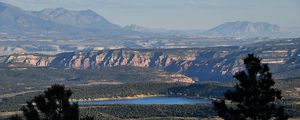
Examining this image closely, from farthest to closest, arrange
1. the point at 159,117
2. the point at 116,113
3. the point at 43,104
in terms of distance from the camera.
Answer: the point at 116,113 → the point at 159,117 → the point at 43,104

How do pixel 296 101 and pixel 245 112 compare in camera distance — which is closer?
pixel 245 112

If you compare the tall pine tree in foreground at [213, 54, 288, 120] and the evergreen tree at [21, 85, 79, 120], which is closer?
the tall pine tree in foreground at [213, 54, 288, 120]

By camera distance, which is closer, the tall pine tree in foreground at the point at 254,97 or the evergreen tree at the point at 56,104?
the tall pine tree in foreground at the point at 254,97

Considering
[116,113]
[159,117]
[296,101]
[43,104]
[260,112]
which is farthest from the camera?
[296,101]

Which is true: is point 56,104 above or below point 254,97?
below

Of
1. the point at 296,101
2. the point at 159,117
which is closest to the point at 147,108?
the point at 159,117

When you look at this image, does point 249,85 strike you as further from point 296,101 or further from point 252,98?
point 296,101

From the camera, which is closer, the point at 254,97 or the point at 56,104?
the point at 254,97

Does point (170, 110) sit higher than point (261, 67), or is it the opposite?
point (261, 67)
